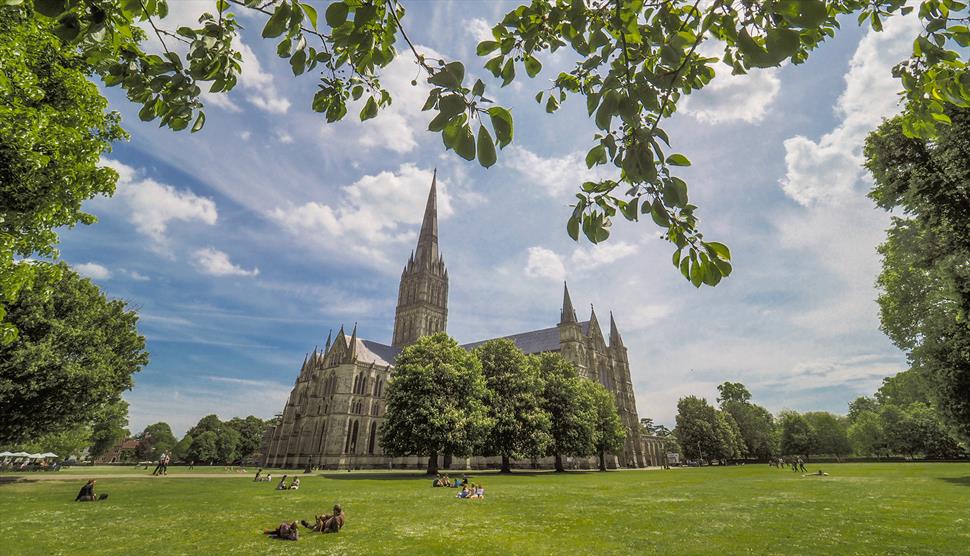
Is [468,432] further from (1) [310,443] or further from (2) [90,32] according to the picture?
(2) [90,32]

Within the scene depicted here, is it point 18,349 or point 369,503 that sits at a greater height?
point 18,349

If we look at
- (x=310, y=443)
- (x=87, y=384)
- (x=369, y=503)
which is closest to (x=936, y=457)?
(x=369, y=503)

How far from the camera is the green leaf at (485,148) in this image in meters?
2.27

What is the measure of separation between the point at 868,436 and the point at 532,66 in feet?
371

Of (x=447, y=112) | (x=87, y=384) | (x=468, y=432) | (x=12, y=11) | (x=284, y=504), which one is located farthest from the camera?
(x=468, y=432)

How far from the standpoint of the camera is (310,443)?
192 ft

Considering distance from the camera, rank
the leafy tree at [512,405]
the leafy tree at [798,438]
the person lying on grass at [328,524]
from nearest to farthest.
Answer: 1. the person lying on grass at [328,524]
2. the leafy tree at [512,405]
3. the leafy tree at [798,438]

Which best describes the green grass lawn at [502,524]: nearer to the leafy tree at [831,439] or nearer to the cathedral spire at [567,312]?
the cathedral spire at [567,312]

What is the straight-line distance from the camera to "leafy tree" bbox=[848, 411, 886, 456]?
252ft

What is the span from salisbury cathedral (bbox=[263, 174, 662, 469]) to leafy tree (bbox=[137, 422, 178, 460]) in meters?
46.9

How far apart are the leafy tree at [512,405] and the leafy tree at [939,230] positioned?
31383 millimetres

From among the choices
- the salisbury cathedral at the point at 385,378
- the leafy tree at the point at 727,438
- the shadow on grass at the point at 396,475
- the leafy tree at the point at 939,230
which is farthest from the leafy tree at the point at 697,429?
the leafy tree at the point at 939,230

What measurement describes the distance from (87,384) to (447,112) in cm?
3227

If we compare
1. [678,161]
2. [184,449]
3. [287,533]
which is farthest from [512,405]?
[184,449]
